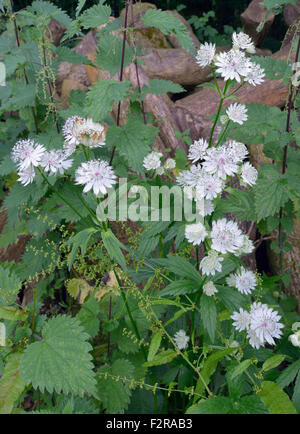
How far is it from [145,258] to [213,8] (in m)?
5.15

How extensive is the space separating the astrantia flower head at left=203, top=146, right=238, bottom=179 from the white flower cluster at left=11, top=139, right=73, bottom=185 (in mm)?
524

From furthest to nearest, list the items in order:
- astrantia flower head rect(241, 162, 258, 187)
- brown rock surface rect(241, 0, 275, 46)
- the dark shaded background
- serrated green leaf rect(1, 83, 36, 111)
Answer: the dark shaded background, brown rock surface rect(241, 0, 275, 46), serrated green leaf rect(1, 83, 36, 111), astrantia flower head rect(241, 162, 258, 187)

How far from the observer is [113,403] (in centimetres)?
171

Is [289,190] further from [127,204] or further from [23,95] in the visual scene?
[23,95]

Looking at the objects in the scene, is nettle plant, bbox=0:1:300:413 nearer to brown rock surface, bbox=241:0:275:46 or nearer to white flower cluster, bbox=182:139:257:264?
white flower cluster, bbox=182:139:257:264

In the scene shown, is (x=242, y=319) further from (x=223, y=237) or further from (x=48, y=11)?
(x=48, y=11)

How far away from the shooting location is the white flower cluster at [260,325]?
54.4 inches

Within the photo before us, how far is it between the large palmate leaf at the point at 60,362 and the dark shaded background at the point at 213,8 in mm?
5043

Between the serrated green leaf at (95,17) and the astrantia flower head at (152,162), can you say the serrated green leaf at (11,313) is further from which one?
the serrated green leaf at (95,17)

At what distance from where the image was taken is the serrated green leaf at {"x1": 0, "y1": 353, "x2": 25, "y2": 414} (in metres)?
1.35

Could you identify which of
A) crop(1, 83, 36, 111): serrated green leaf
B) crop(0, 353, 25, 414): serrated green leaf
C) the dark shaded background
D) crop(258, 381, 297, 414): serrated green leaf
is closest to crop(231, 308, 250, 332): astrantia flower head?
crop(258, 381, 297, 414): serrated green leaf

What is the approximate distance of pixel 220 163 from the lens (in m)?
1.40

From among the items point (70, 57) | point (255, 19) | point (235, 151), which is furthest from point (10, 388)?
point (255, 19)
